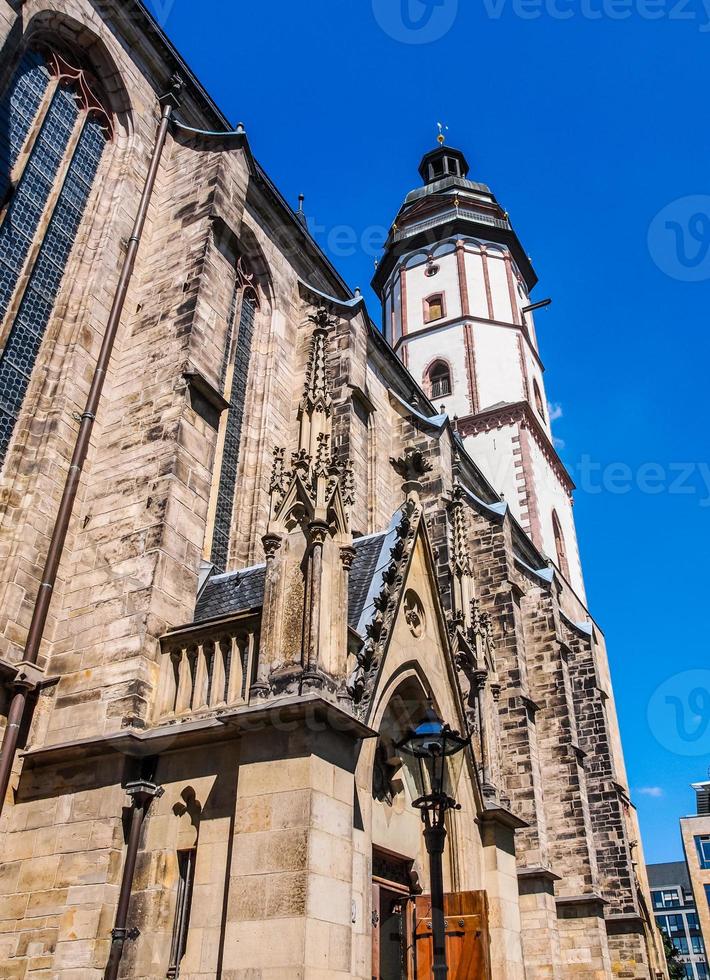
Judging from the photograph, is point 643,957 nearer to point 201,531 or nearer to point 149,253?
point 201,531

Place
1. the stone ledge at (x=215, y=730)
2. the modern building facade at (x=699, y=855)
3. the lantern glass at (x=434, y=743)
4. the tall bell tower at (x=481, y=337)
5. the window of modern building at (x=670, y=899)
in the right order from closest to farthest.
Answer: the stone ledge at (x=215, y=730) < the lantern glass at (x=434, y=743) < the tall bell tower at (x=481, y=337) < the modern building facade at (x=699, y=855) < the window of modern building at (x=670, y=899)

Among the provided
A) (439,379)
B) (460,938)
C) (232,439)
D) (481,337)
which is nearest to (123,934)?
(460,938)

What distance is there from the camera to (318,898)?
22.0 ft

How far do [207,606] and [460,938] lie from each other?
471cm

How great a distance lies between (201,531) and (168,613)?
131 cm

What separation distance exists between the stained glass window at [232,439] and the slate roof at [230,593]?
60.3 inches

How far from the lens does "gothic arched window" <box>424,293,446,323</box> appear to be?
37309 millimetres

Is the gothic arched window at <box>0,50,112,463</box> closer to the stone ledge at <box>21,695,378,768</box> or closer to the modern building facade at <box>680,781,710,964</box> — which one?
the stone ledge at <box>21,695,378,768</box>

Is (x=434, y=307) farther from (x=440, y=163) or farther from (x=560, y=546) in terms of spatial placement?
(x=440, y=163)

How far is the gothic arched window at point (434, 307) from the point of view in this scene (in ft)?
122

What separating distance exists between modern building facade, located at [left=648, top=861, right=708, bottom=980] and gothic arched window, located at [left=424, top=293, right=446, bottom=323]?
246 ft

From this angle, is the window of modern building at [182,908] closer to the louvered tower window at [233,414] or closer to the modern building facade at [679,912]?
the louvered tower window at [233,414]

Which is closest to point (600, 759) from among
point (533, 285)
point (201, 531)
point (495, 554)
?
point (495, 554)

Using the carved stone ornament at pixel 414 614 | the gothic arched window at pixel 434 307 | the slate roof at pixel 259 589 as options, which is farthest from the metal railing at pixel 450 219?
the carved stone ornament at pixel 414 614
